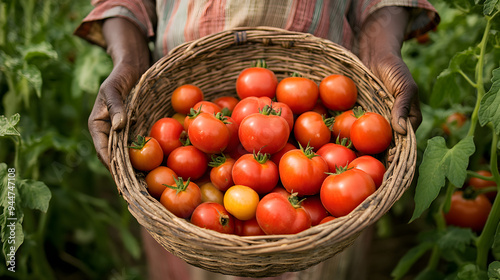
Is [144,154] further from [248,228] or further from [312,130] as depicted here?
[312,130]

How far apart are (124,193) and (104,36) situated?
2.51 feet

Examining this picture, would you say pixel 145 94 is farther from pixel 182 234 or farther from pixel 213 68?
pixel 182 234

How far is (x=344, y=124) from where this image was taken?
52.7 inches

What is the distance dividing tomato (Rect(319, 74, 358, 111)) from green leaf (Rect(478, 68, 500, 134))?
375 millimetres

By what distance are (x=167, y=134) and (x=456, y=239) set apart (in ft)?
3.42

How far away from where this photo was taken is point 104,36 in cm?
156

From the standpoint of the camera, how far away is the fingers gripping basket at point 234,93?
96cm

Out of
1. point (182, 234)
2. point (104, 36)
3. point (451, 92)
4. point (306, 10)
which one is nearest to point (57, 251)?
point (104, 36)

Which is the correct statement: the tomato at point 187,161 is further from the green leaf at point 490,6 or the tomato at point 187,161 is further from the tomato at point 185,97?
the green leaf at point 490,6

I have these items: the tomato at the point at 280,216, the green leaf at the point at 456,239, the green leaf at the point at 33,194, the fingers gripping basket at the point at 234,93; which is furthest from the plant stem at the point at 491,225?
the green leaf at the point at 33,194

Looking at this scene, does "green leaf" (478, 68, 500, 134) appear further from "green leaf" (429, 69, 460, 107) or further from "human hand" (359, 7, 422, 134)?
"green leaf" (429, 69, 460, 107)

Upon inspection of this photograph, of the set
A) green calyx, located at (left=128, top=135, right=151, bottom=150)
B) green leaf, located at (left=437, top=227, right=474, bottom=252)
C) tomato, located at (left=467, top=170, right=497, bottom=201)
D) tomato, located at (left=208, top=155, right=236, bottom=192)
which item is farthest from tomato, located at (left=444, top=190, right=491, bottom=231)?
green calyx, located at (left=128, top=135, right=151, bottom=150)

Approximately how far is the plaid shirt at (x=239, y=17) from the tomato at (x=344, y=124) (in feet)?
1.09

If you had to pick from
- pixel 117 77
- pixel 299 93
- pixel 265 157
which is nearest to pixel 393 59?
pixel 299 93
